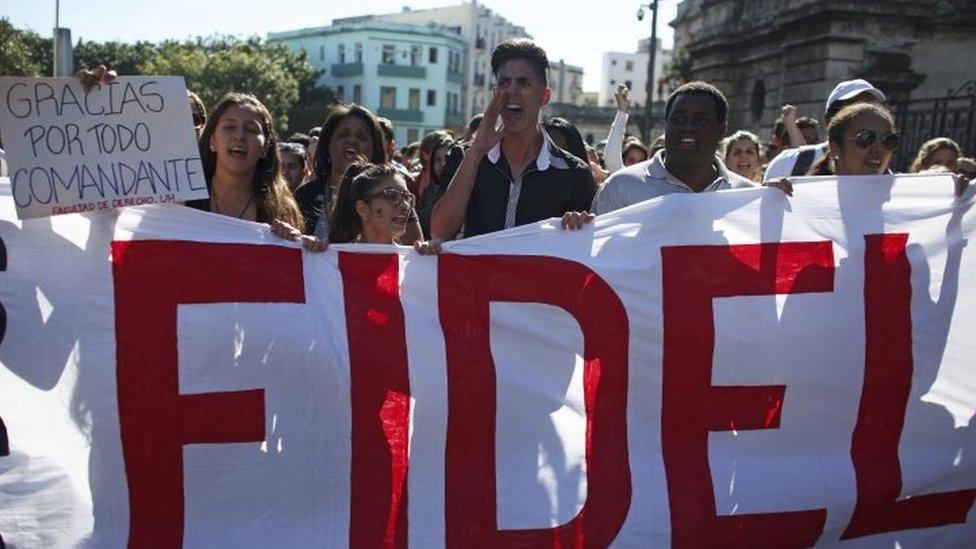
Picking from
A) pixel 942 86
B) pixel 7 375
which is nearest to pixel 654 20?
pixel 942 86

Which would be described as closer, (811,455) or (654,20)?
(811,455)

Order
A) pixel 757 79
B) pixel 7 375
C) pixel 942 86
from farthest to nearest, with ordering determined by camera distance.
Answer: pixel 757 79 → pixel 942 86 → pixel 7 375

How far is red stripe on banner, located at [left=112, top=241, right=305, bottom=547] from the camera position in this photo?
10.1ft

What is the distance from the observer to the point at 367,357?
3262 mm

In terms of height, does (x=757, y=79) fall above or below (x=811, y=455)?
above

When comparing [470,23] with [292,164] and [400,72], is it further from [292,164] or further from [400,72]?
[292,164]

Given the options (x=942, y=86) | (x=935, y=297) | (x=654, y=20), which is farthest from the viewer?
(x=654, y=20)

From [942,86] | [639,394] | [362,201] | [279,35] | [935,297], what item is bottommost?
[639,394]

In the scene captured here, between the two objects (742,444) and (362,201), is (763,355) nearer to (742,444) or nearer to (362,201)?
(742,444)

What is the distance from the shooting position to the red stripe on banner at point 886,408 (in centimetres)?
352

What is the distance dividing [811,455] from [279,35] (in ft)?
261

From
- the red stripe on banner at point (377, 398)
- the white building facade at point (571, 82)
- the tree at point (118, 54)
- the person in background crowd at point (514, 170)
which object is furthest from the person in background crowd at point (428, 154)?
the white building facade at point (571, 82)

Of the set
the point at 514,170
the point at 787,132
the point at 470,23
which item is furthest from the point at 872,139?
the point at 470,23

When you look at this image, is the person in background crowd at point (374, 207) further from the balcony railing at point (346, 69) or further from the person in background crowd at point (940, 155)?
the balcony railing at point (346, 69)
